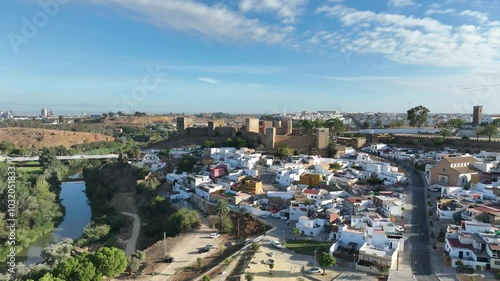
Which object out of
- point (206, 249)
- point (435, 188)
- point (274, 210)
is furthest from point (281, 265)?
point (435, 188)

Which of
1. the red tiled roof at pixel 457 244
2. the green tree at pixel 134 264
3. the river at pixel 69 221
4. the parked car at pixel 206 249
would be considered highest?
the red tiled roof at pixel 457 244

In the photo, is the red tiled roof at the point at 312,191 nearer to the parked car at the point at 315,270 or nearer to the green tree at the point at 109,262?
the parked car at the point at 315,270

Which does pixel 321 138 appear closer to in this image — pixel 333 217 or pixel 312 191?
pixel 312 191

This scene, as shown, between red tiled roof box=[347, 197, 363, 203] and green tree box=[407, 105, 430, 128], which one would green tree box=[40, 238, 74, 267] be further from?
green tree box=[407, 105, 430, 128]

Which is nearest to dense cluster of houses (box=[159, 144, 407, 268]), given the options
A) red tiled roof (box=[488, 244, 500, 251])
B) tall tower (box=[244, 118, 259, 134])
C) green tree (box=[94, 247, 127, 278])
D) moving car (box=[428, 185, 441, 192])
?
moving car (box=[428, 185, 441, 192])

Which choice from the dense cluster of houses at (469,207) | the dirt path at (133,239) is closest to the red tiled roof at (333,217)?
the dense cluster of houses at (469,207)
